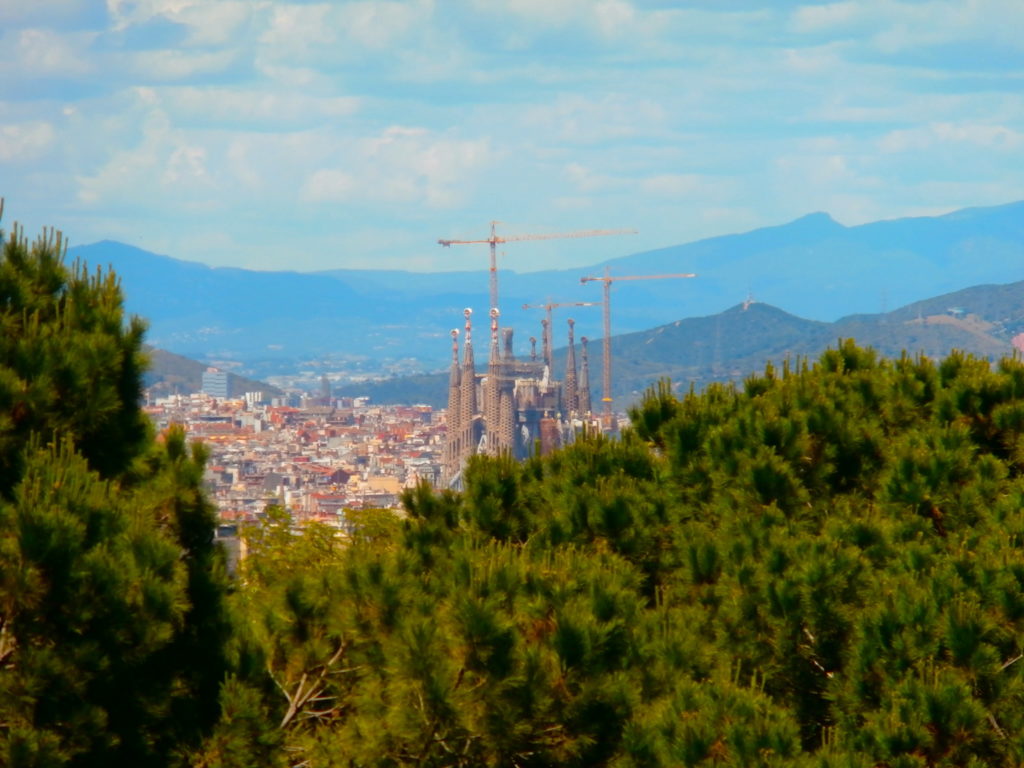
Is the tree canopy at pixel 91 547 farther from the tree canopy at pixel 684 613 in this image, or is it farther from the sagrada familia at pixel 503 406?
the sagrada familia at pixel 503 406

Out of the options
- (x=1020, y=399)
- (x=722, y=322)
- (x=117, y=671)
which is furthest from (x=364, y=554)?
(x=722, y=322)

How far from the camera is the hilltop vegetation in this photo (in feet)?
15.0

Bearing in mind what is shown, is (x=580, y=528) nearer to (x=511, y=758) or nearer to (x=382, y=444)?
(x=511, y=758)

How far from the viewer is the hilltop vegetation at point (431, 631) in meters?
4.56

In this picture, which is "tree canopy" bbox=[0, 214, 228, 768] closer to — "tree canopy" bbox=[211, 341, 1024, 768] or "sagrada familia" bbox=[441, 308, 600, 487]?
"tree canopy" bbox=[211, 341, 1024, 768]

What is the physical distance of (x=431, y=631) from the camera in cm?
513

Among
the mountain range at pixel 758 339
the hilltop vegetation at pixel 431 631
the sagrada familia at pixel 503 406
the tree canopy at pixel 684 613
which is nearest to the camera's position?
the hilltop vegetation at pixel 431 631

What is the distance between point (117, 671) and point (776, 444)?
15.6ft

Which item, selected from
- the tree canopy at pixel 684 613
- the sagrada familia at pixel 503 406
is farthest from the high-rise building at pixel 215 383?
the tree canopy at pixel 684 613

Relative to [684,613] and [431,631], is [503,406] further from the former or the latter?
[431,631]

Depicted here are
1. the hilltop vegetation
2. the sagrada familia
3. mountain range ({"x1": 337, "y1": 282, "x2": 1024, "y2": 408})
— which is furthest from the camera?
mountain range ({"x1": 337, "y1": 282, "x2": 1024, "y2": 408})

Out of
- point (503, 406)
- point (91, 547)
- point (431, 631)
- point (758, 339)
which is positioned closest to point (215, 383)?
point (758, 339)

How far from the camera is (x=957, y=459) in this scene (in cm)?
818

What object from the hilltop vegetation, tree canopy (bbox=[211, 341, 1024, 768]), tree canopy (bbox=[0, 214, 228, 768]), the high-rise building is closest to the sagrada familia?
the high-rise building
